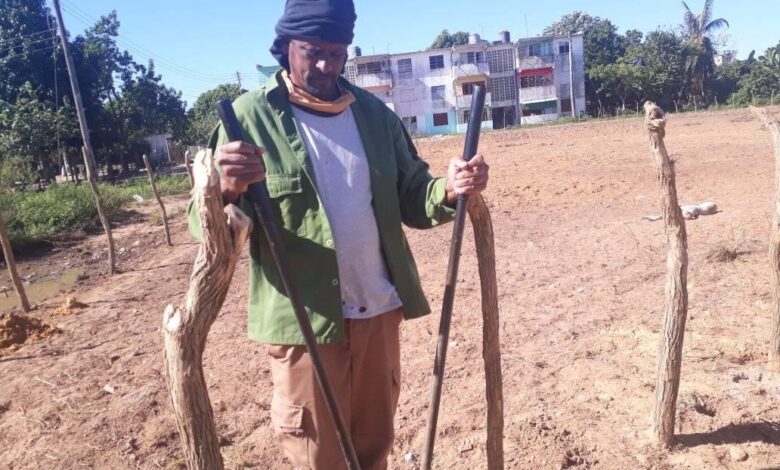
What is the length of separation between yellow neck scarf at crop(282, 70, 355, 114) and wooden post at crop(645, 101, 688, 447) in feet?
5.55

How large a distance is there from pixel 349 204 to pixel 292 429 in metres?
0.78

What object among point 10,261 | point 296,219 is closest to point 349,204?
point 296,219

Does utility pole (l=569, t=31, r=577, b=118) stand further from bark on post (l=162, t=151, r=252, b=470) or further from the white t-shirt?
bark on post (l=162, t=151, r=252, b=470)

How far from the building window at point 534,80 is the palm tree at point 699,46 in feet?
27.0

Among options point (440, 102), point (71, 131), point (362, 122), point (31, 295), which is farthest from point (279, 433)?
point (440, 102)

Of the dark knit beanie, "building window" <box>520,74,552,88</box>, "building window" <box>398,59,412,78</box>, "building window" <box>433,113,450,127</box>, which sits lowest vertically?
the dark knit beanie

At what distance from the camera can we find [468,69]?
4016 cm

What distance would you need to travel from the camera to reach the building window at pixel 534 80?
39531 mm

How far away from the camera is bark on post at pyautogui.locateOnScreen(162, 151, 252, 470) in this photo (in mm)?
1425

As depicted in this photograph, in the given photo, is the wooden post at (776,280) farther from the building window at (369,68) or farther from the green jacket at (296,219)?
the building window at (369,68)

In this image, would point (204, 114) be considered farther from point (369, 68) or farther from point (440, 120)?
point (440, 120)

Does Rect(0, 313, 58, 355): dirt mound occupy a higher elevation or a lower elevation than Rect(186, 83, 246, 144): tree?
lower

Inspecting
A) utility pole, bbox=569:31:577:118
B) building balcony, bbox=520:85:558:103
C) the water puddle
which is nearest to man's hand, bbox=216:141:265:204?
the water puddle

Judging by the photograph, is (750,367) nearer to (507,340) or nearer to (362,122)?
(507,340)
